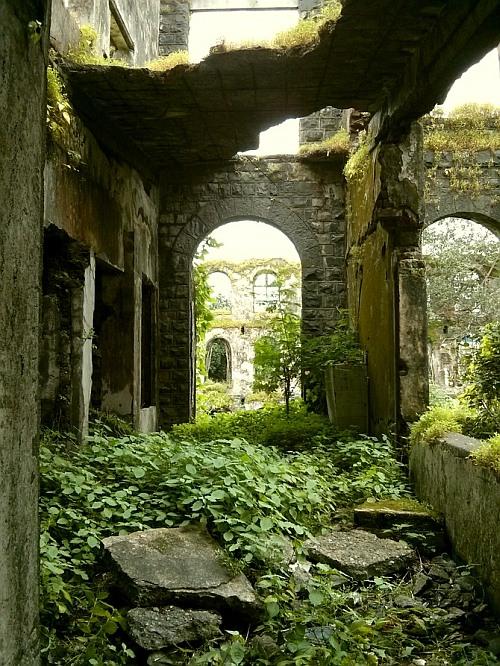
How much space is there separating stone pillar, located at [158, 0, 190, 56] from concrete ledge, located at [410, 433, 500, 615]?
8691mm

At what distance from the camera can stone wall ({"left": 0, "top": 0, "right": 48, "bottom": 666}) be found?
5.88 ft

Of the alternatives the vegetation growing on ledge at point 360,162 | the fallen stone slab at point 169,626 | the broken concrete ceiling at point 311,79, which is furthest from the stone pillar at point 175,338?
the fallen stone slab at point 169,626

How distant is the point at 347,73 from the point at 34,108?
15.6 feet

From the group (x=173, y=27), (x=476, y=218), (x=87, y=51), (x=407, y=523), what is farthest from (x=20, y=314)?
(x=476, y=218)

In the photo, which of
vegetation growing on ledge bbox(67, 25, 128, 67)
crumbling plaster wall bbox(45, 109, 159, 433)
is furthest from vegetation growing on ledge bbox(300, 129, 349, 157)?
vegetation growing on ledge bbox(67, 25, 128, 67)

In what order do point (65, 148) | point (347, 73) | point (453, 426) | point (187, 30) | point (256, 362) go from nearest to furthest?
point (453, 426)
point (65, 148)
point (347, 73)
point (256, 362)
point (187, 30)

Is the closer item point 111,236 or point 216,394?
point 111,236

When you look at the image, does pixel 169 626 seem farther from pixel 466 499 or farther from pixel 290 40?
pixel 290 40

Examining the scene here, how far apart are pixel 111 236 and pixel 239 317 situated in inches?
721

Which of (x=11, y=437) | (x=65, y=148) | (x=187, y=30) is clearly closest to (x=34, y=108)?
(x=11, y=437)

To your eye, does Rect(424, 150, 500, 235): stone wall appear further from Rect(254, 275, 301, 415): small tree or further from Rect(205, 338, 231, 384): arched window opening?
Rect(205, 338, 231, 384): arched window opening

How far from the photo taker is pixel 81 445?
229 inches

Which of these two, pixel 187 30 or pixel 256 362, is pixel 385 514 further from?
pixel 187 30

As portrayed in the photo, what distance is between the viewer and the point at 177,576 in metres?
3.39
